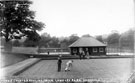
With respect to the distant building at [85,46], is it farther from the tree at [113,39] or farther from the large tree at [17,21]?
the large tree at [17,21]

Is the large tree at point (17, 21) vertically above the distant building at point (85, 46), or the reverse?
the large tree at point (17, 21)

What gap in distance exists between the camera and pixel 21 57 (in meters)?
4.36

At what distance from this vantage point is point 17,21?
3803mm

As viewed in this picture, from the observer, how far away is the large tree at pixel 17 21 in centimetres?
372

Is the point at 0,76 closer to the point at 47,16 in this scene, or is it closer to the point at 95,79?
the point at 47,16

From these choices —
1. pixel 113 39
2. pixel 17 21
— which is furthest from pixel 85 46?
pixel 17 21

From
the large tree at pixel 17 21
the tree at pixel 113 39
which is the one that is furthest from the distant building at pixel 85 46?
the large tree at pixel 17 21

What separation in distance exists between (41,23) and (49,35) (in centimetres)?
28

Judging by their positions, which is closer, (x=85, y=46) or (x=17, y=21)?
(x=17, y=21)

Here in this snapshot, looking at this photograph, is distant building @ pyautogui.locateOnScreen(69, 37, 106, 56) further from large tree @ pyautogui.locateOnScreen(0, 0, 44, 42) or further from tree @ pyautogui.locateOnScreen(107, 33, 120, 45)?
→ large tree @ pyautogui.locateOnScreen(0, 0, 44, 42)

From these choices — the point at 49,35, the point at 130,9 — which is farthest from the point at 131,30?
the point at 49,35

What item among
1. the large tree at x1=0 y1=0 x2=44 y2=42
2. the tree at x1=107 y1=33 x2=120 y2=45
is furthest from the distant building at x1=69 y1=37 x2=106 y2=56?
the large tree at x1=0 y1=0 x2=44 y2=42

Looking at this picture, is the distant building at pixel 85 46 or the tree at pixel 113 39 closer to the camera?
the tree at pixel 113 39

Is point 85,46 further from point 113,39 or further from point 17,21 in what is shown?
point 17,21
